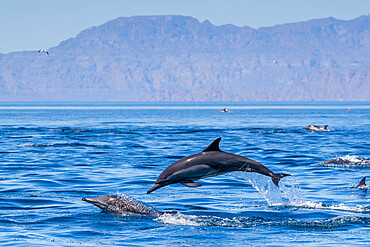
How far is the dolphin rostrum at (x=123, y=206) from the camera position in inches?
679

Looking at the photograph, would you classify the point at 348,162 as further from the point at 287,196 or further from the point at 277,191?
the point at 287,196

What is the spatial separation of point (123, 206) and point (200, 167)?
3.35 m

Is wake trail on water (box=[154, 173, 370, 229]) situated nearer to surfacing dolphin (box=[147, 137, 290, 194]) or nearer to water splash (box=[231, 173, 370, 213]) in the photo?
water splash (box=[231, 173, 370, 213])

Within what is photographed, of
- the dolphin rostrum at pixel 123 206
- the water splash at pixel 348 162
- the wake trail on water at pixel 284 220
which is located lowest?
the water splash at pixel 348 162

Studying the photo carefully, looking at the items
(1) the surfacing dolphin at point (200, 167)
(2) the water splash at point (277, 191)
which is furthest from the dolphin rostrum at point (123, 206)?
(2) the water splash at point (277, 191)

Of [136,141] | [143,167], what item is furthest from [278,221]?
[136,141]

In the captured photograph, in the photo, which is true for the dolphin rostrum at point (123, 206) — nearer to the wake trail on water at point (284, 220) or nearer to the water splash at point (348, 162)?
the wake trail on water at point (284, 220)

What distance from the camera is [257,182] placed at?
966 inches

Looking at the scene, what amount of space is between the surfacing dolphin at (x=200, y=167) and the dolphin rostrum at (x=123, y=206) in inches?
91.4

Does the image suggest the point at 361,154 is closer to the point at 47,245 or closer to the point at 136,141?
the point at 136,141

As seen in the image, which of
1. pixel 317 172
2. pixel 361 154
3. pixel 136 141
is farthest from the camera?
pixel 136 141

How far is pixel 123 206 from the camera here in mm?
17406

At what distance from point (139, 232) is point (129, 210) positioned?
2314 mm

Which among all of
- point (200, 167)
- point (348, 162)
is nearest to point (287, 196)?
point (200, 167)
